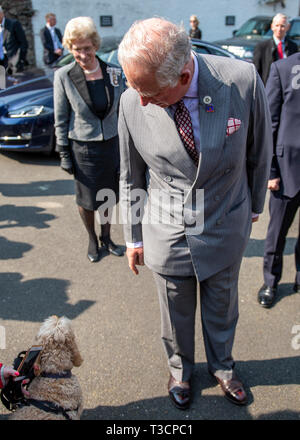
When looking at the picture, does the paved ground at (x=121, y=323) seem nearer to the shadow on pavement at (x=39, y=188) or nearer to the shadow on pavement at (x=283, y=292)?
the shadow on pavement at (x=283, y=292)

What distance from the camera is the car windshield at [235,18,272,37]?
11.6m

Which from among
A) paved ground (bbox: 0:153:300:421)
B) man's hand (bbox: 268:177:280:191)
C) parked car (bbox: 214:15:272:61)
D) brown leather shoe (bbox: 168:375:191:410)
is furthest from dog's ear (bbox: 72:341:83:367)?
parked car (bbox: 214:15:272:61)

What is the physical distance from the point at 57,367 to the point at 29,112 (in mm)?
4797

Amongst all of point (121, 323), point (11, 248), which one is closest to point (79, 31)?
point (11, 248)

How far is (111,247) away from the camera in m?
3.94

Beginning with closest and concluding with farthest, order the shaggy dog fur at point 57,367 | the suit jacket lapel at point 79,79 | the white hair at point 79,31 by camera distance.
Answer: the shaggy dog fur at point 57,367 < the white hair at point 79,31 < the suit jacket lapel at point 79,79

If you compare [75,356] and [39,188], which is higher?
[75,356]

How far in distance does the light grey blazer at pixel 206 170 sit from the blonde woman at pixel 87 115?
1471 mm

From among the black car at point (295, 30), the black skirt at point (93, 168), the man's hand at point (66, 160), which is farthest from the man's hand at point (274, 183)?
the black car at point (295, 30)

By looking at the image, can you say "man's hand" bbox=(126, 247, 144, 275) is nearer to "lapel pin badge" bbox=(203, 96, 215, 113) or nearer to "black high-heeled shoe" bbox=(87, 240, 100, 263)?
"lapel pin badge" bbox=(203, 96, 215, 113)

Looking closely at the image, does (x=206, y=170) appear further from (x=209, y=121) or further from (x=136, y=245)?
(x=136, y=245)

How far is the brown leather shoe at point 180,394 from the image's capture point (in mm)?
2350
